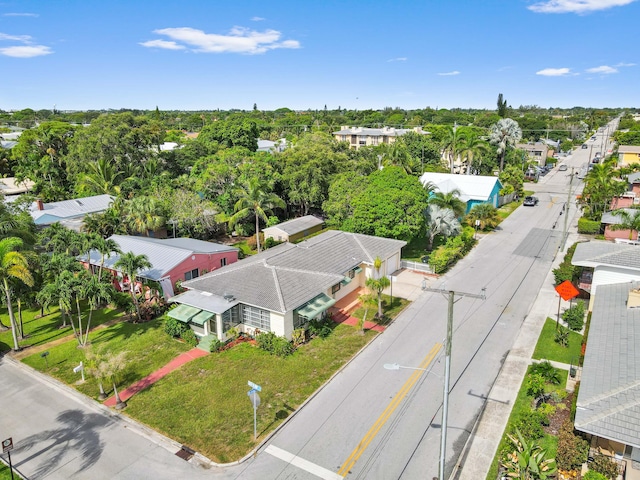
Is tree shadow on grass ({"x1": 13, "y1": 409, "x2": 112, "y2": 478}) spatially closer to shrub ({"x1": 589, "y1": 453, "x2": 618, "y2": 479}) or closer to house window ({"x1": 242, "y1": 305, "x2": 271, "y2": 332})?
house window ({"x1": 242, "y1": 305, "x2": 271, "y2": 332})

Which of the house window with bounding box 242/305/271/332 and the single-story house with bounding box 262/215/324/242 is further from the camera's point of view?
the single-story house with bounding box 262/215/324/242

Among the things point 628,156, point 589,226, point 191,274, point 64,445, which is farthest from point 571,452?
point 628,156

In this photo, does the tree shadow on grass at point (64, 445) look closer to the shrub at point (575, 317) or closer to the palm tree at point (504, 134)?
the shrub at point (575, 317)

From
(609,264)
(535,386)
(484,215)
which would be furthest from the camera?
(484,215)

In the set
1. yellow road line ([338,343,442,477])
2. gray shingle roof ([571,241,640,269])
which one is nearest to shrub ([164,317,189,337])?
yellow road line ([338,343,442,477])

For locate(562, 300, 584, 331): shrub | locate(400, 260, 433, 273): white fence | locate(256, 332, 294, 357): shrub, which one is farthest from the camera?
locate(400, 260, 433, 273): white fence

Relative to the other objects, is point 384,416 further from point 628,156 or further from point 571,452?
point 628,156
